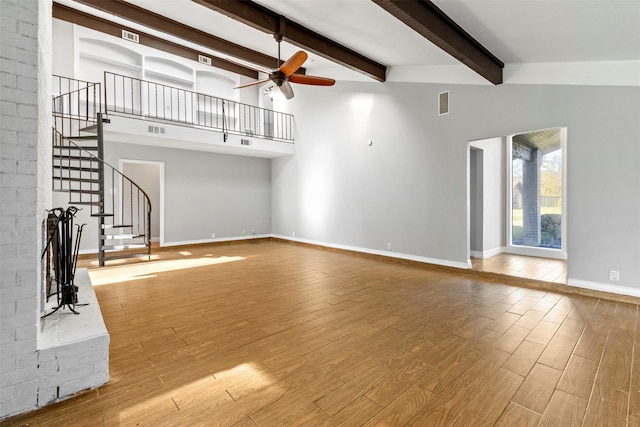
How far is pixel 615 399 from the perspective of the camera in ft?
6.34

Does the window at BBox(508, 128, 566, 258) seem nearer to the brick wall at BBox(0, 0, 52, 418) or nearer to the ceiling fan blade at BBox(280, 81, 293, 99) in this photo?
the ceiling fan blade at BBox(280, 81, 293, 99)

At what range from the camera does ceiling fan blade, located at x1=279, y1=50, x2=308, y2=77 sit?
4.16 m

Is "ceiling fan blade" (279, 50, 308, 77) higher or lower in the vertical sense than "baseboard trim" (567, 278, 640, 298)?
higher

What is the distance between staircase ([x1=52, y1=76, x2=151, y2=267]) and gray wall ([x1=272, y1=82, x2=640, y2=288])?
13.5ft

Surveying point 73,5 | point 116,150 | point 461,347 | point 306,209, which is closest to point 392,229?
point 306,209

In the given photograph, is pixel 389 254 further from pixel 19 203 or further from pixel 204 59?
pixel 204 59

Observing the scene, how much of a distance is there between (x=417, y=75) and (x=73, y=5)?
7.59m

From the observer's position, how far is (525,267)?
5320 mm

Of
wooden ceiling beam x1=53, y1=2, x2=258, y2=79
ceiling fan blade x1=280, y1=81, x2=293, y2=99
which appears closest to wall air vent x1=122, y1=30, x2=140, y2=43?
wooden ceiling beam x1=53, y1=2, x2=258, y2=79

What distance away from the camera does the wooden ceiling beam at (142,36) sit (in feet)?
21.9

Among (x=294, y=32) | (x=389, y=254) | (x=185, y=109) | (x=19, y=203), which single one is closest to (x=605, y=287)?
(x=389, y=254)

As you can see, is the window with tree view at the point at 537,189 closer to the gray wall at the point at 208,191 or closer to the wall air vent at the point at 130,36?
the gray wall at the point at 208,191

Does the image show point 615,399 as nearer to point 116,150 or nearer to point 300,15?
point 300,15

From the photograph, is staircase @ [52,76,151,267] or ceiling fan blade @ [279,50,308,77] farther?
staircase @ [52,76,151,267]
